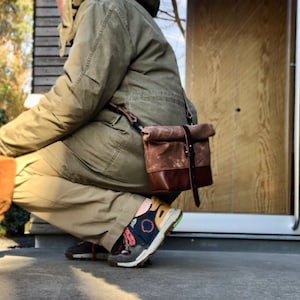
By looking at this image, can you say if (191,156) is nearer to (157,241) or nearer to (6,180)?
(157,241)

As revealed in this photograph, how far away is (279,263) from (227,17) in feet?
8.04

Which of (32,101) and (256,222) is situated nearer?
(32,101)

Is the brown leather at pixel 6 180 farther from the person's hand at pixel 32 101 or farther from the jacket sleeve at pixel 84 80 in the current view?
the person's hand at pixel 32 101

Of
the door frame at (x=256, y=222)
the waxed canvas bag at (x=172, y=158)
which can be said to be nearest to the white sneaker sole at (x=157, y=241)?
the waxed canvas bag at (x=172, y=158)

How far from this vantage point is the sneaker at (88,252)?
2285 mm

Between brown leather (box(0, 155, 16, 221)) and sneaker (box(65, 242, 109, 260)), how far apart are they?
1.45 feet

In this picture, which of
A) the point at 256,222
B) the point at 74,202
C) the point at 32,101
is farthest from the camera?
the point at 256,222

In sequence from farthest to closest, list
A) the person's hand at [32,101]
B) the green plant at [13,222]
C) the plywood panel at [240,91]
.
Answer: the green plant at [13,222]
the plywood panel at [240,91]
the person's hand at [32,101]

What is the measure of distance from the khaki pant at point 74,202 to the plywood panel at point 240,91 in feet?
6.74

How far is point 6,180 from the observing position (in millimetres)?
2014

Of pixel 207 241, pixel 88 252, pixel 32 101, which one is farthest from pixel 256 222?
pixel 32 101

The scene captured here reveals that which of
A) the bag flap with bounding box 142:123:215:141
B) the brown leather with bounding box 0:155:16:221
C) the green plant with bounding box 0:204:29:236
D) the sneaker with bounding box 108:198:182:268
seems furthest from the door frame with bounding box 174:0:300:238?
the green plant with bounding box 0:204:29:236

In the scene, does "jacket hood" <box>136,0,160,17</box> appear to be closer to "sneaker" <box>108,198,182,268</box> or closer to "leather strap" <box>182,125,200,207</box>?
"leather strap" <box>182,125,200,207</box>

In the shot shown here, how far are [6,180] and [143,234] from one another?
1.96ft
